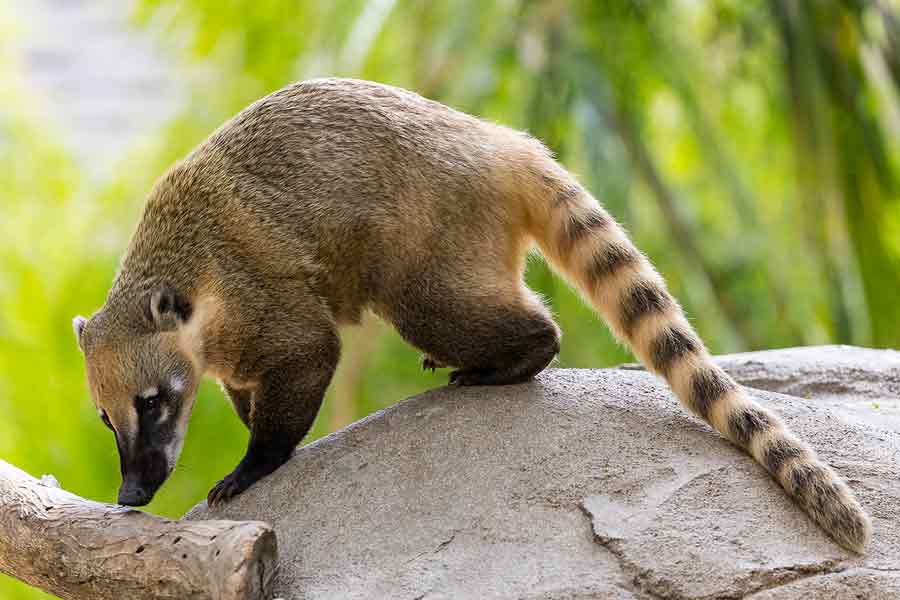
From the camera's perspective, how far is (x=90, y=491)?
8344 millimetres

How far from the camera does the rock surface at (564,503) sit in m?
3.32

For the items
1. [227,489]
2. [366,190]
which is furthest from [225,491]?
[366,190]

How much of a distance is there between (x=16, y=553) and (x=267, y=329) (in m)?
1.17

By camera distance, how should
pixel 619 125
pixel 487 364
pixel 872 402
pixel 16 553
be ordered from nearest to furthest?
pixel 16 553
pixel 487 364
pixel 872 402
pixel 619 125

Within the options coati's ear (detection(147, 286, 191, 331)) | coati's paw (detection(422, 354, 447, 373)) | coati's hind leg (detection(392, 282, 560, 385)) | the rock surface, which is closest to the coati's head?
coati's ear (detection(147, 286, 191, 331))

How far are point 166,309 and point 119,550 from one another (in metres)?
0.91

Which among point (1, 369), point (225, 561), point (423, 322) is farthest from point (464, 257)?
point (1, 369)

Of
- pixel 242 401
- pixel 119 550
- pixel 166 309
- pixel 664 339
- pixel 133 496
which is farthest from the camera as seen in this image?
pixel 242 401

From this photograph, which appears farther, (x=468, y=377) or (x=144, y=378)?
(x=468, y=377)

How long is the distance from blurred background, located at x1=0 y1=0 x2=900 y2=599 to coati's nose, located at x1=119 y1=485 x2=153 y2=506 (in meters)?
2.90

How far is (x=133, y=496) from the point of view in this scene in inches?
150

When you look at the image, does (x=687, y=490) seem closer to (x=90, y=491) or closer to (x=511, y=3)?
(x=511, y=3)

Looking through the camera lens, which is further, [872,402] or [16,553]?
[872,402]

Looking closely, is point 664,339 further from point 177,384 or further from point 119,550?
point 119,550
